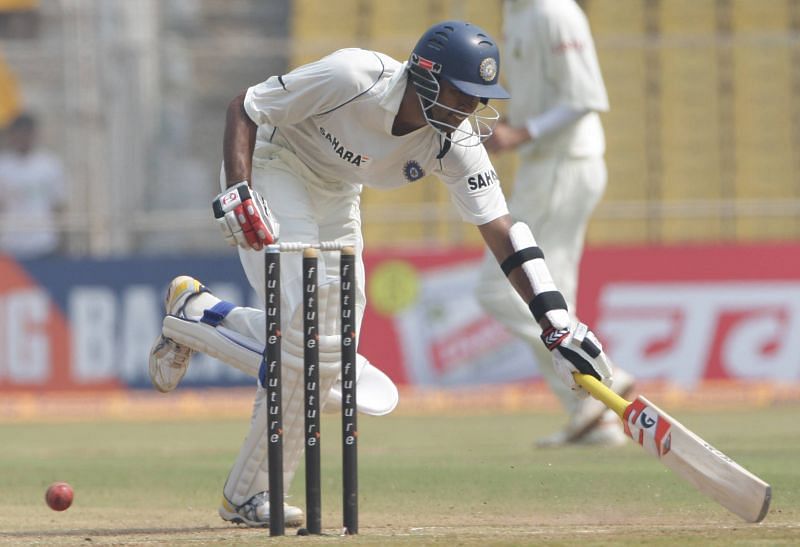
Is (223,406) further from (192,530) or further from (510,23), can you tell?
(192,530)

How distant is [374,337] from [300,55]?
2.94 m

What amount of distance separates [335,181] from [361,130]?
33cm

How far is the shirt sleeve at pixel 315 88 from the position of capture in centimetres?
482

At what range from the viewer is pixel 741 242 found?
11242 mm

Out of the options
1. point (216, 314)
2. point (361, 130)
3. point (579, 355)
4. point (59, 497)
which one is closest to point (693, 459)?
point (579, 355)

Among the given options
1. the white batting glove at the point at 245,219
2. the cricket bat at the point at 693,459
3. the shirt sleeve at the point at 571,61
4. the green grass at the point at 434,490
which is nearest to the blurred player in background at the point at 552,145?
the shirt sleeve at the point at 571,61

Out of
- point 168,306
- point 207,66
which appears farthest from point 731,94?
point 168,306

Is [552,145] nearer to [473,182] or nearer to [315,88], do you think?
[473,182]

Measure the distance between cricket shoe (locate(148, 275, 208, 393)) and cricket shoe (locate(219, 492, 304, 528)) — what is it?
0.57 m

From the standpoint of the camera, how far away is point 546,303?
4887 mm

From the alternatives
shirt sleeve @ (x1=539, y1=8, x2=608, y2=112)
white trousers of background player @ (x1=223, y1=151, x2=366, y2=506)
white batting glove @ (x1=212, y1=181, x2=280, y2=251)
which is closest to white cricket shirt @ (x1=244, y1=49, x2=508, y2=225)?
white trousers of background player @ (x1=223, y1=151, x2=366, y2=506)

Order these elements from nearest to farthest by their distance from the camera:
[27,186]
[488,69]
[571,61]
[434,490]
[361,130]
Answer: [488,69] < [361,130] < [434,490] < [571,61] < [27,186]

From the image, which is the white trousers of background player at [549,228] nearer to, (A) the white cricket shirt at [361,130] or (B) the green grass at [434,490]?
(B) the green grass at [434,490]

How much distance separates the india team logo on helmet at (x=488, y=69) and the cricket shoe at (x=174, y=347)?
1.32 m
